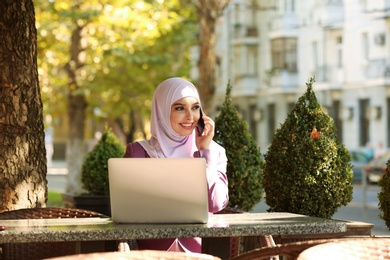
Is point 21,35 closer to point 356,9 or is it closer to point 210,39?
point 210,39

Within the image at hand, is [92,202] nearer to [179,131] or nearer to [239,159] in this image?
[239,159]

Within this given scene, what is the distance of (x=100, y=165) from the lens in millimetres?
12438

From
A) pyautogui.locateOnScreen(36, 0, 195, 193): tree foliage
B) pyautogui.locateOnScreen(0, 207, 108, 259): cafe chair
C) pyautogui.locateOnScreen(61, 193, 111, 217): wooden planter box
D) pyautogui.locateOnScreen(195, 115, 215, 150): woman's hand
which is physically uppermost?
pyautogui.locateOnScreen(36, 0, 195, 193): tree foliage

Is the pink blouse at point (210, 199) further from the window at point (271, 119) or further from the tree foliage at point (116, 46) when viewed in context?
the window at point (271, 119)

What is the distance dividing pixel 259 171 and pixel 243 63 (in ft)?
167

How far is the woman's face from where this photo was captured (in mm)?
5945

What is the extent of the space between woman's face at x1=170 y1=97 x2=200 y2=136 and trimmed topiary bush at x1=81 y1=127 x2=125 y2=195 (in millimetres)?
6149

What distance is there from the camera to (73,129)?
2869 centimetres

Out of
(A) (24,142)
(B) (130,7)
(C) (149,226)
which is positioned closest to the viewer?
(C) (149,226)

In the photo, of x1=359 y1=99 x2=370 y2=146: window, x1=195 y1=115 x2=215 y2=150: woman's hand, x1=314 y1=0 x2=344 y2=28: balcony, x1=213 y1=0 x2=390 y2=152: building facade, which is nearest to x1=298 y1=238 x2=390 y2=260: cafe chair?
x1=195 y1=115 x2=215 y2=150: woman's hand


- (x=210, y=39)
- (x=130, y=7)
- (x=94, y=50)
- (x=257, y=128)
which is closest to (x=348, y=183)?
(x=210, y=39)

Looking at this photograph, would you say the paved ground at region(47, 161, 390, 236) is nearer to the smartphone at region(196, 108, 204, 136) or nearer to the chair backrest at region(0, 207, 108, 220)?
the smartphone at region(196, 108, 204, 136)

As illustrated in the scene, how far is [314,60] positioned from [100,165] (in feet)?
136

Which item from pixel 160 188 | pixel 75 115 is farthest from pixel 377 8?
pixel 160 188
